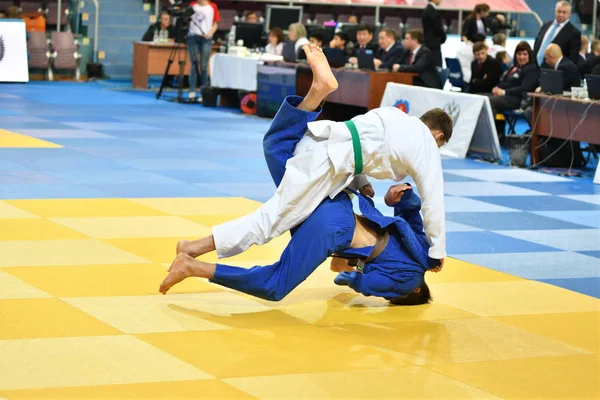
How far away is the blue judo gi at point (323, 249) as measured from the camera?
20.1ft

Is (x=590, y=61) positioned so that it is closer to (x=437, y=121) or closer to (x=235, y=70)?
(x=235, y=70)

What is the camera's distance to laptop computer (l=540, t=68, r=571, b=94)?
46.1 ft

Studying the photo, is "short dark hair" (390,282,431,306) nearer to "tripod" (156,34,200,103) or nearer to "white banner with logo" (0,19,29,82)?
"tripod" (156,34,200,103)

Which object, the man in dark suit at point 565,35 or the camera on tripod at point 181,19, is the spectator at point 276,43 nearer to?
the camera on tripod at point 181,19

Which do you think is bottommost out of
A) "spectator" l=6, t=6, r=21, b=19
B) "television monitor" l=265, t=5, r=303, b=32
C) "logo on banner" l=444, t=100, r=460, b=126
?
"logo on banner" l=444, t=100, r=460, b=126

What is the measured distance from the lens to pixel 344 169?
20.1ft

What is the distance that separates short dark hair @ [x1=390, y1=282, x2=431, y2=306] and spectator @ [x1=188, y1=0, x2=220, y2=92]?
15.2 m

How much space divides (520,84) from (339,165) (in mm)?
10357

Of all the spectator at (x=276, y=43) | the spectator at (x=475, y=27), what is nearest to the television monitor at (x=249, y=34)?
the spectator at (x=276, y=43)

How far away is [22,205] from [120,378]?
4.99 metres

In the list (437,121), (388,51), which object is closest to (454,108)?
(388,51)

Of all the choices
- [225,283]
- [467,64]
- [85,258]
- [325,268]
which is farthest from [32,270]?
[467,64]

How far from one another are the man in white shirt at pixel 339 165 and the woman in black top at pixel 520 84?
974cm

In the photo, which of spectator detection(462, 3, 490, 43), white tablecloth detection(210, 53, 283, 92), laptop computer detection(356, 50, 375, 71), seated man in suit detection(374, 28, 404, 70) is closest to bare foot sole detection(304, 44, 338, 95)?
laptop computer detection(356, 50, 375, 71)
